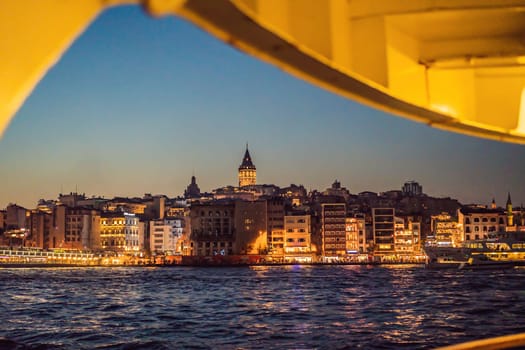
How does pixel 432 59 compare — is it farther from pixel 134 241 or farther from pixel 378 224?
pixel 134 241

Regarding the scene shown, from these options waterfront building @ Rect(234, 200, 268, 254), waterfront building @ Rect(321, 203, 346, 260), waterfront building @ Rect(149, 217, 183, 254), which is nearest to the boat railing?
waterfront building @ Rect(234, 200, 268, 254)

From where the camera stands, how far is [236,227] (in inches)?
3162

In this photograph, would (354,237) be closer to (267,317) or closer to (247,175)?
(267,317)

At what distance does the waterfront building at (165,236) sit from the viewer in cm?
9769

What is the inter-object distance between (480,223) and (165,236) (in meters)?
43.6

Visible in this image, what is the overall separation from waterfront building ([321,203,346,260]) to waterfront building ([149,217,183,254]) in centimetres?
2527

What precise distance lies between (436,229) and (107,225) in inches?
1842

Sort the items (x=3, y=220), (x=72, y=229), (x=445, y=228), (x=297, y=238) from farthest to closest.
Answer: (x=3, y=220), (x=445, y=228), (x=72, y=229), (x=297, y=238)

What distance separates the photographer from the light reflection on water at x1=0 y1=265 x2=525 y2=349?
17.6 metres

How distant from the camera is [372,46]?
2873 mm

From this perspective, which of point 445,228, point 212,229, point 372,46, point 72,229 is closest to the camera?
point 372,46

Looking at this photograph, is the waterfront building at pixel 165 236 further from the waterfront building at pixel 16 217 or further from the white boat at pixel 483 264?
the white boat at pixel 483 264

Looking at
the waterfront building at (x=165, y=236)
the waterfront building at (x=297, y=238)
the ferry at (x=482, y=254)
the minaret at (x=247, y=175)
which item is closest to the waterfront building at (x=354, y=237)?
the waterfront building at (x=297, y=238)

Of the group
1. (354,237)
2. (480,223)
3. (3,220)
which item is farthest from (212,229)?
(3,220)
